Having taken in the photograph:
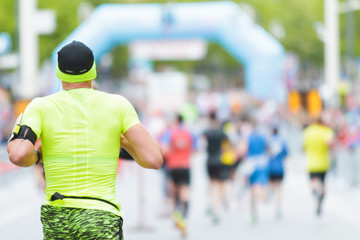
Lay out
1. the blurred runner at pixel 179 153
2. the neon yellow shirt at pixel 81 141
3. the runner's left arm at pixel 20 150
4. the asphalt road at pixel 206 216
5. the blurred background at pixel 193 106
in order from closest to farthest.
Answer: the runner's left arm at pixel 20 150, the neon yellow shirt at pixel 81 141, the asphalt road at pixel 206 216, the blurred runner at pixel 179 153, the blurred background at pixel 193 106

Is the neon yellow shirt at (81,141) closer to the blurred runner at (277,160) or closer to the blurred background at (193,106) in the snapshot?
the blurred background at (193,106)

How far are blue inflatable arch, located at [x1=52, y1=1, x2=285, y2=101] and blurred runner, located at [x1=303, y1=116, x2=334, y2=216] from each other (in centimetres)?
1144

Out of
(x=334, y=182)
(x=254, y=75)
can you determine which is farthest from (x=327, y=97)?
(x=334, y=182)

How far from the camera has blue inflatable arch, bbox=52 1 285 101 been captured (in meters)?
23.1

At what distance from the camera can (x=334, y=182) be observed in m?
17.7

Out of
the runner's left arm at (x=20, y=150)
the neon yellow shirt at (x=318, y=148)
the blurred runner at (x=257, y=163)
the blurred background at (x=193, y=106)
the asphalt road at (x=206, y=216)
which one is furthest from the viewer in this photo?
the blurred runner at (x=257, y=163)

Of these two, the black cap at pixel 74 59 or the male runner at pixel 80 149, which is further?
the black cap at pixel 74 59

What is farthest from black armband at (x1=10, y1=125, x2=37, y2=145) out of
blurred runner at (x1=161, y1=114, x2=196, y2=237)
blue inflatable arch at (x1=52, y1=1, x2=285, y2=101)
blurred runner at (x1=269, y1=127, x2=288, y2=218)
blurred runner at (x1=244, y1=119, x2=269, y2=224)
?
blue inflatable arch at (x1=52, y1=1, x2=285, y2=101)

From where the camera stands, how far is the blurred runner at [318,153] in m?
11.9

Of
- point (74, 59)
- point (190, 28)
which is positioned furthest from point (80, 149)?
point (190, 28)

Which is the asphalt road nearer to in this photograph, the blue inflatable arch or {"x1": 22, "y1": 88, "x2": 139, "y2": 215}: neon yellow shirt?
the blue inflatable arch

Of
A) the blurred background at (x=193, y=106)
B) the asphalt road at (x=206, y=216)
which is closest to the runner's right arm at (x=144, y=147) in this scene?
the blurred background at (x=193, y=106)

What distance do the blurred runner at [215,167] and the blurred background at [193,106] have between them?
1.08 feet

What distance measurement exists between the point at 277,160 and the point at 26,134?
9708mm
